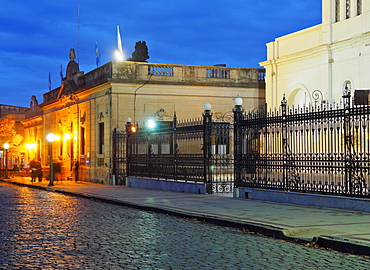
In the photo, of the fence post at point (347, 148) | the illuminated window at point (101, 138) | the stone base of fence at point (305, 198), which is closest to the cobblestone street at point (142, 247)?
the stone base of fence at point (305, 198)

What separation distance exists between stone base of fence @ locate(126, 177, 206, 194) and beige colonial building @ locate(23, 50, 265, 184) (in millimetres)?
3250

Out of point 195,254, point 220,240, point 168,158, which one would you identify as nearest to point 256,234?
point 220,240

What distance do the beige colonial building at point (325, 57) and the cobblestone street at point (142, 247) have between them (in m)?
13.9

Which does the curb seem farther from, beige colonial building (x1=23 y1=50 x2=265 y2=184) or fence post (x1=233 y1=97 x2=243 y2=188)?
beige colonial building (x1=23 y1=50 x2=265 y2=184)

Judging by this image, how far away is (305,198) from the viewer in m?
16.5

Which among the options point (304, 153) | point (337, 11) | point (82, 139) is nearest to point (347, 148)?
point (304, 153)

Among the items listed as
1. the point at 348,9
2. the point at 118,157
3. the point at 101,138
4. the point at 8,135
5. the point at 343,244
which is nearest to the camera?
the point at 343,244

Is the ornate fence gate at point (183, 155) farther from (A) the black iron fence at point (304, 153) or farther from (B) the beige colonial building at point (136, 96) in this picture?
(B) the beige colonial building at point (136, 96)

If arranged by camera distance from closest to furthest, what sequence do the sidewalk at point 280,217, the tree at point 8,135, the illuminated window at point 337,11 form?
1. the sidewalk at point 280,217
2. the illuminated window at point 337,11
3. the tree at point 8,135

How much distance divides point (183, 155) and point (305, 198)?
8131 mm

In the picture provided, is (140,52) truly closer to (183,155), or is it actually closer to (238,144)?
(183,155)

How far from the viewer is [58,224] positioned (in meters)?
13.8

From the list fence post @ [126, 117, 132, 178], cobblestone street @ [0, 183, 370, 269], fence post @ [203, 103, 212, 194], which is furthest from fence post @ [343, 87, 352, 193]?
fence post @ [126, 117, 132, 178]

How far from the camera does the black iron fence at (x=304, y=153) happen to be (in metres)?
14.9
